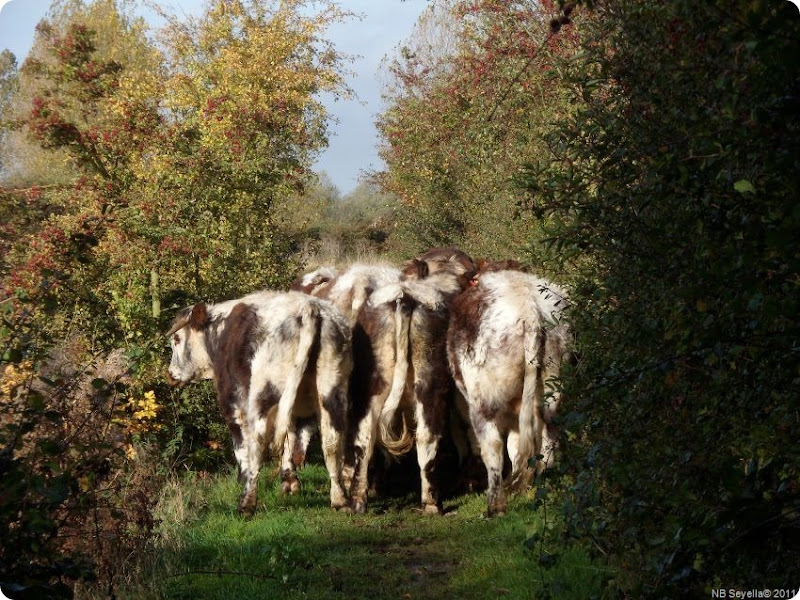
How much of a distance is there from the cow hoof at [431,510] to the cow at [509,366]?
2.58ft

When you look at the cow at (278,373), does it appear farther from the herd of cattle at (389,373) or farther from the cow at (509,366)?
the cow at (509,366)

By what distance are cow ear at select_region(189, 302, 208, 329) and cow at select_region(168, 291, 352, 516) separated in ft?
2.10

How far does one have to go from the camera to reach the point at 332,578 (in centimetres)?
838

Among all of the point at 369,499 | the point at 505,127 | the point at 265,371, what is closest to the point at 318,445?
the point at 369,499

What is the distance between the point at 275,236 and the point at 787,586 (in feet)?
44.9

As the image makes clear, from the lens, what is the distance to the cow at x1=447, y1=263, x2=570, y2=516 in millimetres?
10625

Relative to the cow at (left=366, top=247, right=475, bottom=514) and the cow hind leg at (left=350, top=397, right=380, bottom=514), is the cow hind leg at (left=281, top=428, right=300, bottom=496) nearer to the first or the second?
the cow hind leg at (left=350, top=397, right=380, bottom=514)

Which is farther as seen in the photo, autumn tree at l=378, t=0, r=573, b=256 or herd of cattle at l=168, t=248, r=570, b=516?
autumn tree at l=378, t=0, r=573, b=256

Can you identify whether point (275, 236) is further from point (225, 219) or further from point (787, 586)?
point (787, 586)

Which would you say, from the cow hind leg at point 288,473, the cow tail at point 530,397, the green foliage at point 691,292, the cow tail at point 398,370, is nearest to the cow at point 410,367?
the cow tail at point 398,370

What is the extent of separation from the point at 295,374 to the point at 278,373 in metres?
0.20

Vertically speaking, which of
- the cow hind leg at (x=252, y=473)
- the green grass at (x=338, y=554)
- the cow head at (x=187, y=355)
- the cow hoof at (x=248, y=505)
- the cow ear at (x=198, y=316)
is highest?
the cow ear at (x=198, y=316)

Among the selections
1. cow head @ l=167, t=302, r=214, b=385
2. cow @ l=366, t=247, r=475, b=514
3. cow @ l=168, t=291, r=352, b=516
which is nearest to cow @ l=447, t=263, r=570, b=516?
cow @ l=366, t=247, r=475, b=514

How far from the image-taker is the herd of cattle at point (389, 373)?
1079cm
